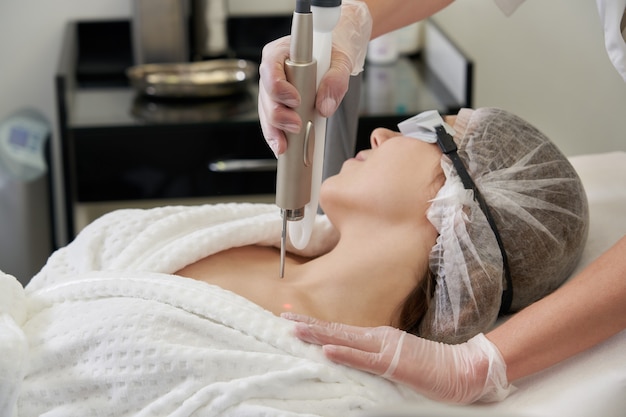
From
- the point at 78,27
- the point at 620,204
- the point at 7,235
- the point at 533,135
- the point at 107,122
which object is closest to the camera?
the point at 533,135

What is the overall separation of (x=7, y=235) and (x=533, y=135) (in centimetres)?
182

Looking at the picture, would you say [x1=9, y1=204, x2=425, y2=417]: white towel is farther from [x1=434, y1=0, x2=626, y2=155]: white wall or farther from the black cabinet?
[x1=434, y1=0, x2=626, y2=155]: white wall

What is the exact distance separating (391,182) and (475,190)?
13cm

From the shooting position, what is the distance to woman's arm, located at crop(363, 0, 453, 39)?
152cm

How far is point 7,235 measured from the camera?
2621 millimetres

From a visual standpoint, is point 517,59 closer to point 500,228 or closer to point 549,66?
point 549,66

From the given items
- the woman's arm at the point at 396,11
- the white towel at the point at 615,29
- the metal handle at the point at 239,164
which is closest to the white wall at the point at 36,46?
the metal handle at the point at 239,164

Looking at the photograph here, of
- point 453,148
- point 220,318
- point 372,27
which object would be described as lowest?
point 220,318

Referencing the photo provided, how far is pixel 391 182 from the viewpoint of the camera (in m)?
1.33

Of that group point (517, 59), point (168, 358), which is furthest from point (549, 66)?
point (168, 358)

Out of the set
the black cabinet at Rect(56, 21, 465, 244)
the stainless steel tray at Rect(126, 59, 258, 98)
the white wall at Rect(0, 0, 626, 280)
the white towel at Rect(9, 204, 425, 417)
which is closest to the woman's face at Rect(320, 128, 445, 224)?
the white towel at Rect(9, 204, 425, 417)

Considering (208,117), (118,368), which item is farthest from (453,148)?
(208,117)

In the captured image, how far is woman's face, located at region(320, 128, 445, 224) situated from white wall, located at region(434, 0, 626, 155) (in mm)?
1330

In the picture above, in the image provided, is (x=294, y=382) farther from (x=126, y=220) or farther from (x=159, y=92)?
(x=159, y=92)
